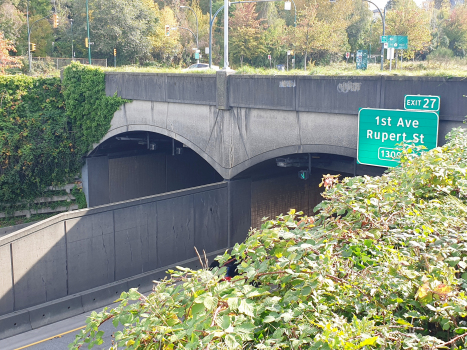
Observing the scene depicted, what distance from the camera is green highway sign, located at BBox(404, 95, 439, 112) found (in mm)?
11708

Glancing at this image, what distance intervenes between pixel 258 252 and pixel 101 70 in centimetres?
2071

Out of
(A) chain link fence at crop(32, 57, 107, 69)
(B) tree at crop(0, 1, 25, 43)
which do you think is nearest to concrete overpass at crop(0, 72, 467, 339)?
(A) chain link fence at crop(32, 57, 107, 69)

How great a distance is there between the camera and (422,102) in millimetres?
11977

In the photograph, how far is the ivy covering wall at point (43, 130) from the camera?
24188 mm

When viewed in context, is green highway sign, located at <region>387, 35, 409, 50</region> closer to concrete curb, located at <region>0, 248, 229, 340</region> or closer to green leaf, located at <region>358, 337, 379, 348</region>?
concrete curb, located at <region>0, 248, 229, 340</region>

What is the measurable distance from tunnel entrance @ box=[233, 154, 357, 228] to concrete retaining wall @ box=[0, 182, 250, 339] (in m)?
0.96

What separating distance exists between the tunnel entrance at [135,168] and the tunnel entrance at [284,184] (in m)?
6.18

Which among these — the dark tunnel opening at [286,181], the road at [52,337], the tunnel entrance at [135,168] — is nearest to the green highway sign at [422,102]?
the dark tunnel opening at [286,181]

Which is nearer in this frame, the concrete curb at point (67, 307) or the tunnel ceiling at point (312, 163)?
the concrete curb at point (67, 307)

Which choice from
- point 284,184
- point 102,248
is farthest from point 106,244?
point 284,184

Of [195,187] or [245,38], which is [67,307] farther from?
[245,38]

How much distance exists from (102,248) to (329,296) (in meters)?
12.3

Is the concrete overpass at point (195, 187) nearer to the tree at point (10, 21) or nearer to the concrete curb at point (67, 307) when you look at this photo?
the concrete curb at point (67, 307)

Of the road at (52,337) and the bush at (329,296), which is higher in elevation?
the bush at (329,296)
